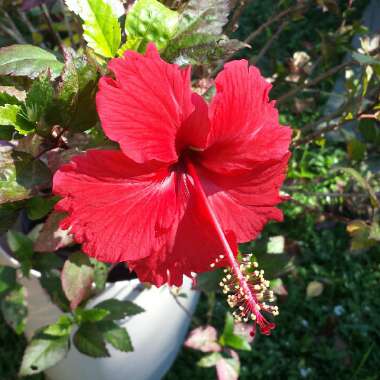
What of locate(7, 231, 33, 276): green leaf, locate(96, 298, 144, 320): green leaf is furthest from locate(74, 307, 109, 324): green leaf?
locate(7, 231, 33, 276): green leaf

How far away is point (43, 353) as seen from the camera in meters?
1.06

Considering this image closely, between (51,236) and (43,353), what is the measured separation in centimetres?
32

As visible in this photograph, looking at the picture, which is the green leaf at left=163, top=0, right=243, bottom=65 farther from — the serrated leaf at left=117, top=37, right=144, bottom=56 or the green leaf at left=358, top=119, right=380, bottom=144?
the green leaf at left=358, top=119, right=380, bottom=144

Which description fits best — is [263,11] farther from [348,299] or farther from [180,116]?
[180,116]

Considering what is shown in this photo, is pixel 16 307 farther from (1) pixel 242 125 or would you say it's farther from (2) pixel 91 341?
(1) pixel 242 125

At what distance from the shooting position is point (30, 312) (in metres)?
1.22

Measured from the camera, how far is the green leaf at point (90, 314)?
3.34 ft

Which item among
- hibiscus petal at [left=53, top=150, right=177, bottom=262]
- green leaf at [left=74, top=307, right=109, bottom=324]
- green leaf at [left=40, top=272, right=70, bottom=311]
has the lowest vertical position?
green leaf at [left=74, top=307, right=109, bottom=324]

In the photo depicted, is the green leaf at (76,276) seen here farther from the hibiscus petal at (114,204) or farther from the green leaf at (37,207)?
the hibiscus petal at (114,204)

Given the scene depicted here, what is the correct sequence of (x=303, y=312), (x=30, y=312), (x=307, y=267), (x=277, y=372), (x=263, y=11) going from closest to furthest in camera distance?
(x=30, y=312) → (x=277, y=372) → (x=303, y=312) → (x=307, y=267) → (x=263, y=11)

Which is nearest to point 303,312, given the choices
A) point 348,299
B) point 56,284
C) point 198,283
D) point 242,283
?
point 348,299

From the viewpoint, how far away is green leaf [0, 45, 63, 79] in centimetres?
66

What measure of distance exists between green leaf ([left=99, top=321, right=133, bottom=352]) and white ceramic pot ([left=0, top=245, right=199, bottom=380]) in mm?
66

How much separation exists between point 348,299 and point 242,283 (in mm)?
1256
